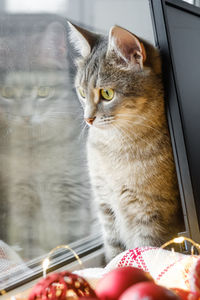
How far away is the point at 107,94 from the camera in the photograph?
859 millimetres

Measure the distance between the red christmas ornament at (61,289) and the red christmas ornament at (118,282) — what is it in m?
0.02

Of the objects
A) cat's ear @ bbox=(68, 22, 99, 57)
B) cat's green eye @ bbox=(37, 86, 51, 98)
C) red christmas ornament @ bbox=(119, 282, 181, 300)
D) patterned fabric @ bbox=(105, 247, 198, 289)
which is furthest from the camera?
cat's green eye @ bbox=(37, 86, 51, 98)

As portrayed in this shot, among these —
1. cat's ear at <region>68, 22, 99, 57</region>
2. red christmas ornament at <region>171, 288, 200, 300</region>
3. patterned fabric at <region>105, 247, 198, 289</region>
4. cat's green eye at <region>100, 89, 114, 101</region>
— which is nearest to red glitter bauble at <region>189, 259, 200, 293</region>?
red christmas ornament at <region>171, 288, 200, 300</region>

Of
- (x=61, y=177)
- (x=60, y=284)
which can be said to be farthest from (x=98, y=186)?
(x=60, y=284)

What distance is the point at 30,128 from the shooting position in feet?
3.36

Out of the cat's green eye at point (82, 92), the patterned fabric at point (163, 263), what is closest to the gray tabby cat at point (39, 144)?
the cat's green eye at point (82, 92)

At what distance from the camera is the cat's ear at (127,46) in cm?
81

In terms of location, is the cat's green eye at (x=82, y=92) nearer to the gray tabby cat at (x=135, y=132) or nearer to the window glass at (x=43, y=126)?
the gray tabby cat at (x=135, y=132)

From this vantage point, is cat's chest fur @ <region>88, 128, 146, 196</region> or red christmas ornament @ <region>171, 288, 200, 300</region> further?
cat's chest fur @ <region>88, 128, 146, 196</region>

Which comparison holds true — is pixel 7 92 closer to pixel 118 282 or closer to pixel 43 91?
pixel 43 91

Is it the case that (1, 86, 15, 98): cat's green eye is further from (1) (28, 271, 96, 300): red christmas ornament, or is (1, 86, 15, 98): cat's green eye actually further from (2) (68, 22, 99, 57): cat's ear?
(1) (28, 271, 96, 300): red christmas ornament

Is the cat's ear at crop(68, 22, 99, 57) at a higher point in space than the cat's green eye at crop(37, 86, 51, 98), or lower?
higher

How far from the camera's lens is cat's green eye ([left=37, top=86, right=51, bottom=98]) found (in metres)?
1.05

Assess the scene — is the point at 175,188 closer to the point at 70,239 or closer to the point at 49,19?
the point at 70,239
